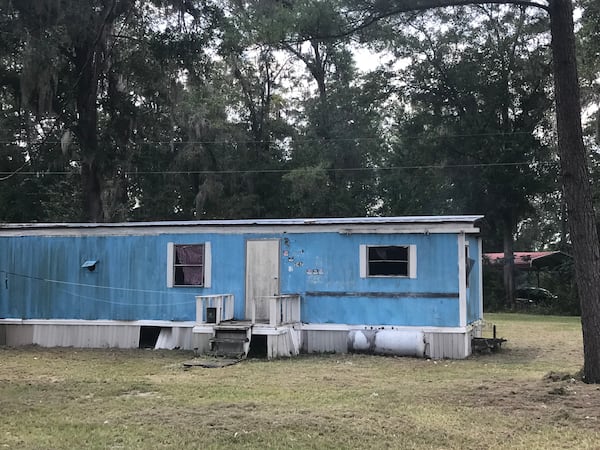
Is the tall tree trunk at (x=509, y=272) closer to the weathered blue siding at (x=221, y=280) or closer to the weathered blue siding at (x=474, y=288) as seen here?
the weathered blue siding at (x=474, y=288)

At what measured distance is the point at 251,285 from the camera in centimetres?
1286

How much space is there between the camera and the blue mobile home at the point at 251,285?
1192 cm

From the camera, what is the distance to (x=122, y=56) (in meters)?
19.5

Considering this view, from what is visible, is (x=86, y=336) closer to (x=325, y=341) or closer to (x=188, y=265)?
(x=188, y=265)

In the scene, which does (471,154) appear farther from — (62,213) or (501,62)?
(62,213)

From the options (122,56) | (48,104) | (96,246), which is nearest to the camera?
(96,246)

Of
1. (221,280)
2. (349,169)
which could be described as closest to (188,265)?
(221,280)

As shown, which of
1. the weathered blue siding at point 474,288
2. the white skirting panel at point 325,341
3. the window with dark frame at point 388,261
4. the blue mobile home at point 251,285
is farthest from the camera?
the weathered blue siding at point 474,288

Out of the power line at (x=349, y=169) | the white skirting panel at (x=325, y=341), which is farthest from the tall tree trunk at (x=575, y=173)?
the power line at (x=349, y=169)

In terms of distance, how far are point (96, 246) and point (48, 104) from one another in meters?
5.78

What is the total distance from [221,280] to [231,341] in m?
1.64

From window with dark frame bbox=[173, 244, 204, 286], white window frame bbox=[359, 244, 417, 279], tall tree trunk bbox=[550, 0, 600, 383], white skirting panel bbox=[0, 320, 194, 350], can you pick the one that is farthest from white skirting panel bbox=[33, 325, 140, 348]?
tall tree trunk bbox=[550, 0, 600, 383]

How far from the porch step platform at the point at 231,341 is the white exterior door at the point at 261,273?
95 cm

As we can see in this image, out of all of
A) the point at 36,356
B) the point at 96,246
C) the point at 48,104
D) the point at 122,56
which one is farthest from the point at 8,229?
the point at 122,56
